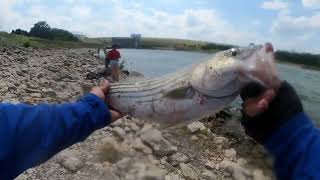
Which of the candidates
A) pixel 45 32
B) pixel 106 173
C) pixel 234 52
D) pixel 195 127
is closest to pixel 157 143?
pixel 106 173

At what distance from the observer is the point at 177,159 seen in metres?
8.81

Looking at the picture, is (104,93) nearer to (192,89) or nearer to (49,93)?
(192,89)

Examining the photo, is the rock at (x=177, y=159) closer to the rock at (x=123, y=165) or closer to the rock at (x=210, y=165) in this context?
the rock at (x=210, y=165)

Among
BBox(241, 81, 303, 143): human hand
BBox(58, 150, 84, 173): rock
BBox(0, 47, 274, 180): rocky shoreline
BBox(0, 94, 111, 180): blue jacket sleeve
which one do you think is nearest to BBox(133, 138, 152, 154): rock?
BBox(0, 47, 274, 180): rocky shoreline

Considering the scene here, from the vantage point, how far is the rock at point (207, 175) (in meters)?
8.45

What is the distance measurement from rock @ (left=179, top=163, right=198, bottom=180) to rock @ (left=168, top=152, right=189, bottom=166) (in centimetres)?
14

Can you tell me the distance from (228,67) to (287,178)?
101 cm

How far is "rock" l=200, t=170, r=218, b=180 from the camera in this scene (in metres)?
8.45

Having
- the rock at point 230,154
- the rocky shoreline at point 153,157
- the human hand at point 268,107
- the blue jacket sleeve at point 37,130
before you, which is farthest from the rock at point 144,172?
the human hand at point 268,107

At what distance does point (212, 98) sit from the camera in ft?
11.7

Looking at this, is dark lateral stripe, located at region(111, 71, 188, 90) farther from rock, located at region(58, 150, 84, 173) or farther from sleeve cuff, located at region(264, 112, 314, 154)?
rock, located at region(58, 150, 84, 173)

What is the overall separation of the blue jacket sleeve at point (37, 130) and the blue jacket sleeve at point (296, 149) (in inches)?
49.0

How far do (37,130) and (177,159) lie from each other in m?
5.97

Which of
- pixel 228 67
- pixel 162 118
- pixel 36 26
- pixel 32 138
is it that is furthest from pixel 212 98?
pixel 36 26
